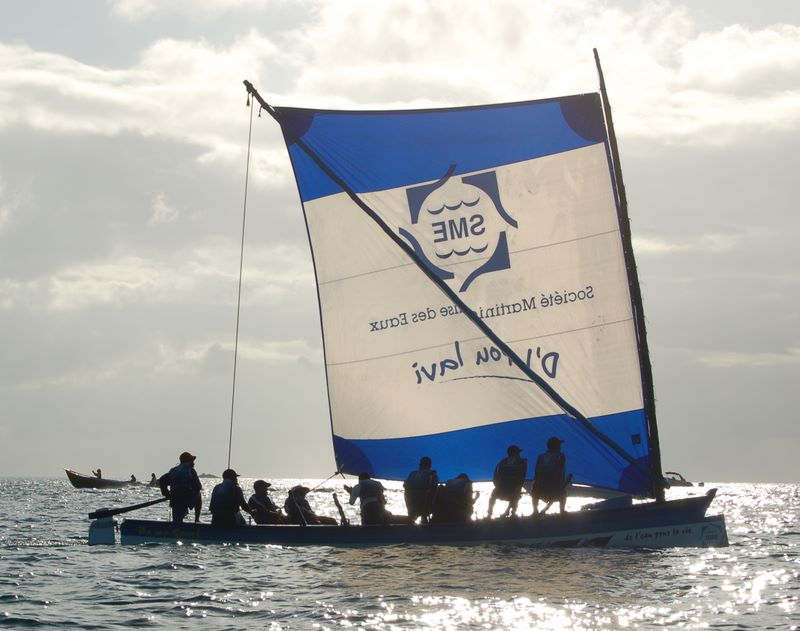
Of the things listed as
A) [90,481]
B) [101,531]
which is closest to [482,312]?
[101,531]

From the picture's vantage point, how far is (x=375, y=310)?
2567 cm

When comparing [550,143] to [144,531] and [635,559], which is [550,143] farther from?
[144,531]

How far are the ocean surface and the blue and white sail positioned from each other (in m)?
3.08

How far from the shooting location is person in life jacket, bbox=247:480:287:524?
24672mm

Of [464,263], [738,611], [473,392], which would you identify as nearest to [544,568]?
[738,611]

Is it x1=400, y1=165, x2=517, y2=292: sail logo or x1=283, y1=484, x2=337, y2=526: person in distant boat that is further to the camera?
x1=400, y1=165, x2=517, y2=292: sail logo

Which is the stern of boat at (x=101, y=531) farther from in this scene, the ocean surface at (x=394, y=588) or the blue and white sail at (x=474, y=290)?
the blue and white sail at (x=474, y=290)

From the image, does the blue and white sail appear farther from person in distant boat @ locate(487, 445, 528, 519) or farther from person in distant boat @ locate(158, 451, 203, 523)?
person in distant boat @ locate(158, 451, 203, 523)

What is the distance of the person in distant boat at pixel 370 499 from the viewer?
934 inches

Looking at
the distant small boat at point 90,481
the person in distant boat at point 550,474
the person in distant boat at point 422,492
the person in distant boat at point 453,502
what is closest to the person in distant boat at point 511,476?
the person in distant boat at point 550,474

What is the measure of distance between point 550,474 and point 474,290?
451cm

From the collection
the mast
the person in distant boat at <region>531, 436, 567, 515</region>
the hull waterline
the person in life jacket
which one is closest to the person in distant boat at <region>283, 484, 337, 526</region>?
the person in life jacket

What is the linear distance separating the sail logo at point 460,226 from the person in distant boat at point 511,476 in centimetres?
412

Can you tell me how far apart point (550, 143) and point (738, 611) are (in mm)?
11633
